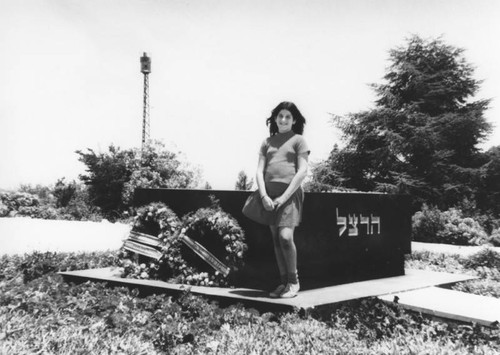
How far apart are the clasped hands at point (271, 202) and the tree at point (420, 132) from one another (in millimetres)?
14422

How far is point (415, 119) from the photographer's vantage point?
60.0 ft

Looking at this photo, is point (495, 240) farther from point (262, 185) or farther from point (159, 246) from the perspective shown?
point (262, 185)

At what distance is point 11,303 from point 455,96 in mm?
19843

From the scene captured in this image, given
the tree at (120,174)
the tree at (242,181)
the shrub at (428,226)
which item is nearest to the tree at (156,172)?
the tree at (120,174)

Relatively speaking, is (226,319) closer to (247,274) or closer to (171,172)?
(247,274)

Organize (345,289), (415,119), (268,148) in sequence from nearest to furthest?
(268,148) → (345,289) → (415,119)

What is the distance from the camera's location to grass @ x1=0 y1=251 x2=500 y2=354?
293 cm

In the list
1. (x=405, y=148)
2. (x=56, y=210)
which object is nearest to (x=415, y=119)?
(x=405, y=148)

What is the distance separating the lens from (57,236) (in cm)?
1123

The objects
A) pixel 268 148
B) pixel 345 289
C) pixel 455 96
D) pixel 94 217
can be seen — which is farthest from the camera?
pixel 455 96

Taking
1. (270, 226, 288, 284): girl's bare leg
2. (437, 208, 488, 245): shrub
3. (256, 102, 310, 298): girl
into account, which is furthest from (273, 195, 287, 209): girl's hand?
(437, 208, 488, 245): shrub

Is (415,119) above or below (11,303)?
above

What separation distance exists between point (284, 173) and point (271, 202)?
35 centimetres

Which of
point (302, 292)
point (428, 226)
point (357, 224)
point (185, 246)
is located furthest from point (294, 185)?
point (428, 226)
